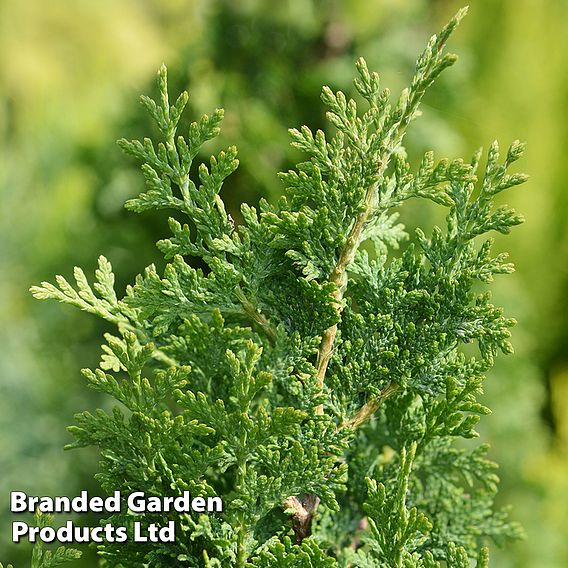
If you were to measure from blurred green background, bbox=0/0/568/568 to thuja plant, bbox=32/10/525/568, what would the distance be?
1231 millimetres

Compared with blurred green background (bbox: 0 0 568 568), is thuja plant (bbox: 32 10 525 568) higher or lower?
lower

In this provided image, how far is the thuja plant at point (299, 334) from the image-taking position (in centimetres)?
87

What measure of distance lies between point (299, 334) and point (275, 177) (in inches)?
54.4

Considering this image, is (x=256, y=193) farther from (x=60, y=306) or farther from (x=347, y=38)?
(x=60, y=306)

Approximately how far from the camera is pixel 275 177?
2236 mm

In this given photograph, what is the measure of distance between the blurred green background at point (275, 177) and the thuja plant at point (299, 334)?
4.04 feet

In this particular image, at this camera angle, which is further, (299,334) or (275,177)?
(275,177)

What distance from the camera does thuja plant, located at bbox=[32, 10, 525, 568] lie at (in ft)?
2.84

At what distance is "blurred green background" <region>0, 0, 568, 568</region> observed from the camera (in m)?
2.43

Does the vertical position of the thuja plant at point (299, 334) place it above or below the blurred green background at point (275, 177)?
below

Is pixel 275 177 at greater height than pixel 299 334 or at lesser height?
greater

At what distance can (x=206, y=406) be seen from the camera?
86 cm

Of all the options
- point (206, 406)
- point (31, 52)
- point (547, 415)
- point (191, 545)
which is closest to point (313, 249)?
point (206, 406)

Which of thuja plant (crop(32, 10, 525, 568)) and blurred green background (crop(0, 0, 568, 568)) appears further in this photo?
blurred green background (crop(0, 0, 568, 568))
